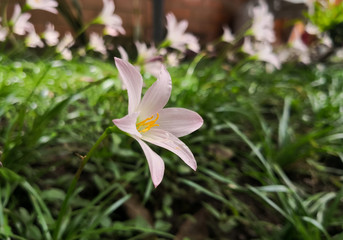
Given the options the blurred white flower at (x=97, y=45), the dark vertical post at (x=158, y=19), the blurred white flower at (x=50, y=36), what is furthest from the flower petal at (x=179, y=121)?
the dark vertical post at (x=158, y=19)

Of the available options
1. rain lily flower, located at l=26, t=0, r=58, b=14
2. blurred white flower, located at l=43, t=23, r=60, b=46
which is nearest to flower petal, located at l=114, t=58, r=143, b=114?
rain lily flower, located at l=26, t=0, r=58, b=14

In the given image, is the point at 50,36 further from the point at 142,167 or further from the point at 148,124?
the point at 148,124

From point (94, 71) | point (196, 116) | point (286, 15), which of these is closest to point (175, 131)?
point (196, 116)

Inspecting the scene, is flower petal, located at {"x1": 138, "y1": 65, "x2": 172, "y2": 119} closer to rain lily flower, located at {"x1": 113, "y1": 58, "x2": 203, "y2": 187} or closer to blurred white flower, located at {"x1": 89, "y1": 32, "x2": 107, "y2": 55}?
rain lily flower, located at {"x1": 113, "y1": 58, "x2": 203, "y2": 187}

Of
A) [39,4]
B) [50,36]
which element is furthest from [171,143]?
[50,36]

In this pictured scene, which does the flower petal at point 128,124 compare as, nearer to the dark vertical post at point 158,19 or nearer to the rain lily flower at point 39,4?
the rain lily flower at point 39,4

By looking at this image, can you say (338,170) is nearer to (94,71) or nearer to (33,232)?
(33,232)
